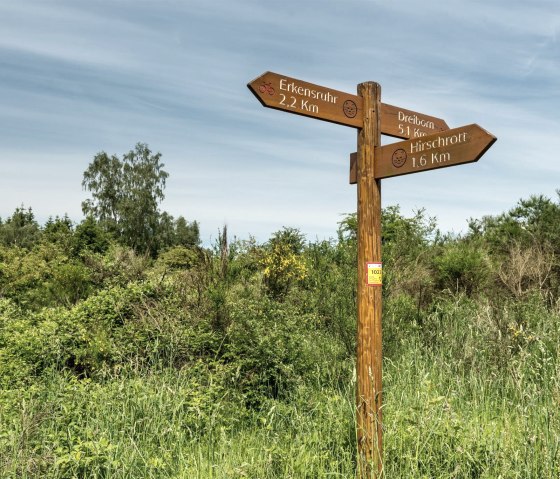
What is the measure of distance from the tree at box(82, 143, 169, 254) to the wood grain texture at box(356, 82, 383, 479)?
36.8m

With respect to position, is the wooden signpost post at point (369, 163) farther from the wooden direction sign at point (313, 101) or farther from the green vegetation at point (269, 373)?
the green vegetation at point (269, 373)

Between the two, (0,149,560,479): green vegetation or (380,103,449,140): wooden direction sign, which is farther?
(380,103,449,140): wooden direction sign

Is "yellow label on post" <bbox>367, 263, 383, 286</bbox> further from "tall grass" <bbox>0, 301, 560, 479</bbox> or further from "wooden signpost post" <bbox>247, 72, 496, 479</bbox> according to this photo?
"tall grass" <bbox>0, 301, 560, 479</bbox>

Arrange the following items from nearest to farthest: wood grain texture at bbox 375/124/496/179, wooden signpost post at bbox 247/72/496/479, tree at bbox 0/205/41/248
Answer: wood grain texture at bbox 375/124/496/179 → wooden signpost post at bbox 247/72/496/479 → tree at bbox 0/205/41/248

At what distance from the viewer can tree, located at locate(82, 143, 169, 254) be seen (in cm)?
3928

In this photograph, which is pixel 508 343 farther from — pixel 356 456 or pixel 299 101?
pixel 299 101

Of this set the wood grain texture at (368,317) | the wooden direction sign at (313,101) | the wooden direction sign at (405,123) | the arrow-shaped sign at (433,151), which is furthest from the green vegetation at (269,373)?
the wooden direction sign at (313,101)

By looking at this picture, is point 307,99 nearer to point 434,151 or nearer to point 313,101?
point 313,101

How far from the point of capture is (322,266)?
10.7 meters

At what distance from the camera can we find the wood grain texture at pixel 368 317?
3503 millimetres

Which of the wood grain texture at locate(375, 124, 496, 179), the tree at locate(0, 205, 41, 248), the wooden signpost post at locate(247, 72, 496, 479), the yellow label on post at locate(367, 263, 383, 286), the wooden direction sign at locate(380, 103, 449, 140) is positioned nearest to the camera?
the wood grain texture at locate(375, 124, 496, 179)

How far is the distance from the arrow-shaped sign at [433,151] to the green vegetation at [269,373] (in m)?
1.40

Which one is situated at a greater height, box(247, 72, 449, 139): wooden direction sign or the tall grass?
box(247, 72, 449, 139): wooden direction sign

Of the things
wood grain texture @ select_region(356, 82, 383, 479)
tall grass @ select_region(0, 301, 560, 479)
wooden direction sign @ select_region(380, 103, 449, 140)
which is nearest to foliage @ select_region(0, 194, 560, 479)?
tall grass @ select_region(0, 301, 560, 479)
